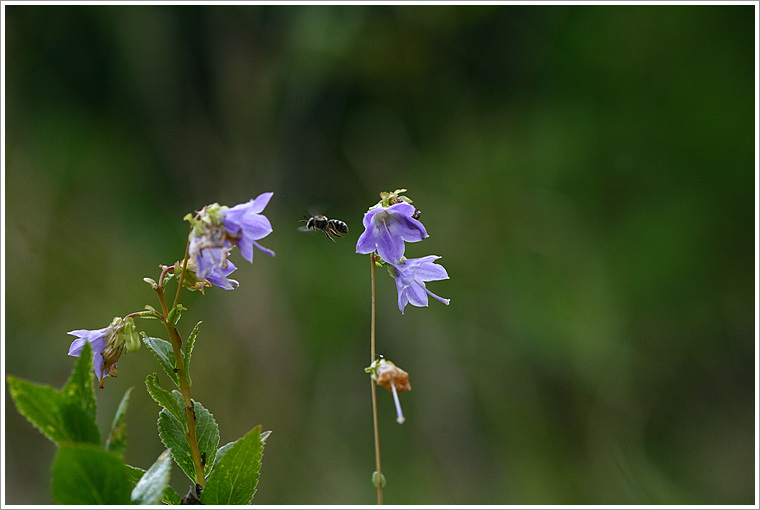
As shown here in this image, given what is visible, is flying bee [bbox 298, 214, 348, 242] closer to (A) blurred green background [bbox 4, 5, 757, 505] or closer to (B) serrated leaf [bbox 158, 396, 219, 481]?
(B) serrated leaf [bbox 158, 396, 219, 481]

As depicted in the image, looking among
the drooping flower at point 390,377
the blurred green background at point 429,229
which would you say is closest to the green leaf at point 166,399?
the drooping flower at point 390,377

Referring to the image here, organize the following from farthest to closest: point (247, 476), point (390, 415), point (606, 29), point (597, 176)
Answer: point (390, 415) → point (597, 176) → point (606, 29) → point (247, 476)

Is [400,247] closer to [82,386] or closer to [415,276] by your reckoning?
[415,276]

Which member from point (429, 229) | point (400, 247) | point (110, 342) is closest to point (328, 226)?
point (400, 247)

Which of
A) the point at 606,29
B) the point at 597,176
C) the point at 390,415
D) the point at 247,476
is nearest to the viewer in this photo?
the point at 247,476

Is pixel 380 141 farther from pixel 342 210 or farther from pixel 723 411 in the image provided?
pixel 723 411

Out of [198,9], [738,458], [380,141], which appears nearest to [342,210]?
[380,141]
